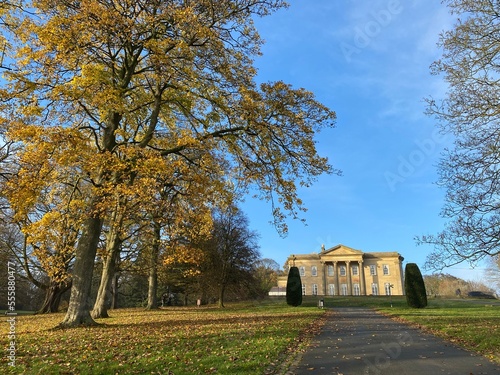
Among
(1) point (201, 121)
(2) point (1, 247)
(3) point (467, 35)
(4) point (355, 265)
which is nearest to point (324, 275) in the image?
(4) point (355, 265)

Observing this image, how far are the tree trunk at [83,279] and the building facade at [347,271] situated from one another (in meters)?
68.9

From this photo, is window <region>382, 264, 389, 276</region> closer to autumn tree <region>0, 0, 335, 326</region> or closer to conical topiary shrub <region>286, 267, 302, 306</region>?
conical topiary shrub <region>286, 267, 302, 306</region>

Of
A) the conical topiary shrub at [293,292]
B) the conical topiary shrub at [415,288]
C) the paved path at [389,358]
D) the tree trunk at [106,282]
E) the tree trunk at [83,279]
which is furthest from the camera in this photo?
the conical topiary shrub at [293,292]

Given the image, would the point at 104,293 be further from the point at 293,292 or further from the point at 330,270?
the point at 330,270

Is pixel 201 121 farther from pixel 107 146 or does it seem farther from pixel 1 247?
pixel 1 247

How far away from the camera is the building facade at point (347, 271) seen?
80.7 meters

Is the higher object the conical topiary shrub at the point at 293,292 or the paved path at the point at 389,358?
the conical topiary shrub at the point at 293,292

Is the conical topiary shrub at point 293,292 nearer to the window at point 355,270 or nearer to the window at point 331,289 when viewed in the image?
the window at point 331,289

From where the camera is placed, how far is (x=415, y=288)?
109ft

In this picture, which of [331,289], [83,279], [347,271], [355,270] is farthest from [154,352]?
[355,270]

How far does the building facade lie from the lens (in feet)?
265

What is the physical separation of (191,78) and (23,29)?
6.06 m

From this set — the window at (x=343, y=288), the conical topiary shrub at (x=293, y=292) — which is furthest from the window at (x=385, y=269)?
the conical topiary shrub at (x=293, y=292)

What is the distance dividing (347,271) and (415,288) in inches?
1979
